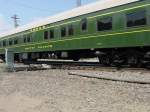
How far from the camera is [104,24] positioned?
1736 cm

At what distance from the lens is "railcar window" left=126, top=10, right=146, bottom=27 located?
1497 cm

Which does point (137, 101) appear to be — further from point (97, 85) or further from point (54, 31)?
point (54, 31)

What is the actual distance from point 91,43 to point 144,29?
4058mm

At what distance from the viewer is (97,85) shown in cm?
1152

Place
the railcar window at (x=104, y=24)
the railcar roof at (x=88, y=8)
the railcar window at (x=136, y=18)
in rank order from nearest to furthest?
the railcar window at (x=136, y=18) < the railcar roof at (x=88, y=8) < the railcar window at (x=104, y=24)

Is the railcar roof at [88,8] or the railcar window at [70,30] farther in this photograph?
the railcar window at [70,30]

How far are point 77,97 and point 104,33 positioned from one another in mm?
7909

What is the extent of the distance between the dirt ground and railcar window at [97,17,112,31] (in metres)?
4.56

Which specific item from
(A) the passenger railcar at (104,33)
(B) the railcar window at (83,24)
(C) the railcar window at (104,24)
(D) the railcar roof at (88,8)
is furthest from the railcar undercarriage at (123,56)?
(D) the railcar roof at (88,8)

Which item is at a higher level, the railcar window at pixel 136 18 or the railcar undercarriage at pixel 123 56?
the railcar window at pixel 136 18

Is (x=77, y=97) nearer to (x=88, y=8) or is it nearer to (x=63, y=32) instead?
(x=88, y=8)

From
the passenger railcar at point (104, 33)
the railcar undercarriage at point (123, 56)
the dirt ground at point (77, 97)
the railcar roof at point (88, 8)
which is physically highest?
the railcar roof at point (88, 8)

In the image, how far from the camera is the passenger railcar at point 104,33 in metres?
15.3

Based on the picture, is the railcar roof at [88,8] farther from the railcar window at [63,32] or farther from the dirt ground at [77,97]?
the dirt ground at [77,97]
